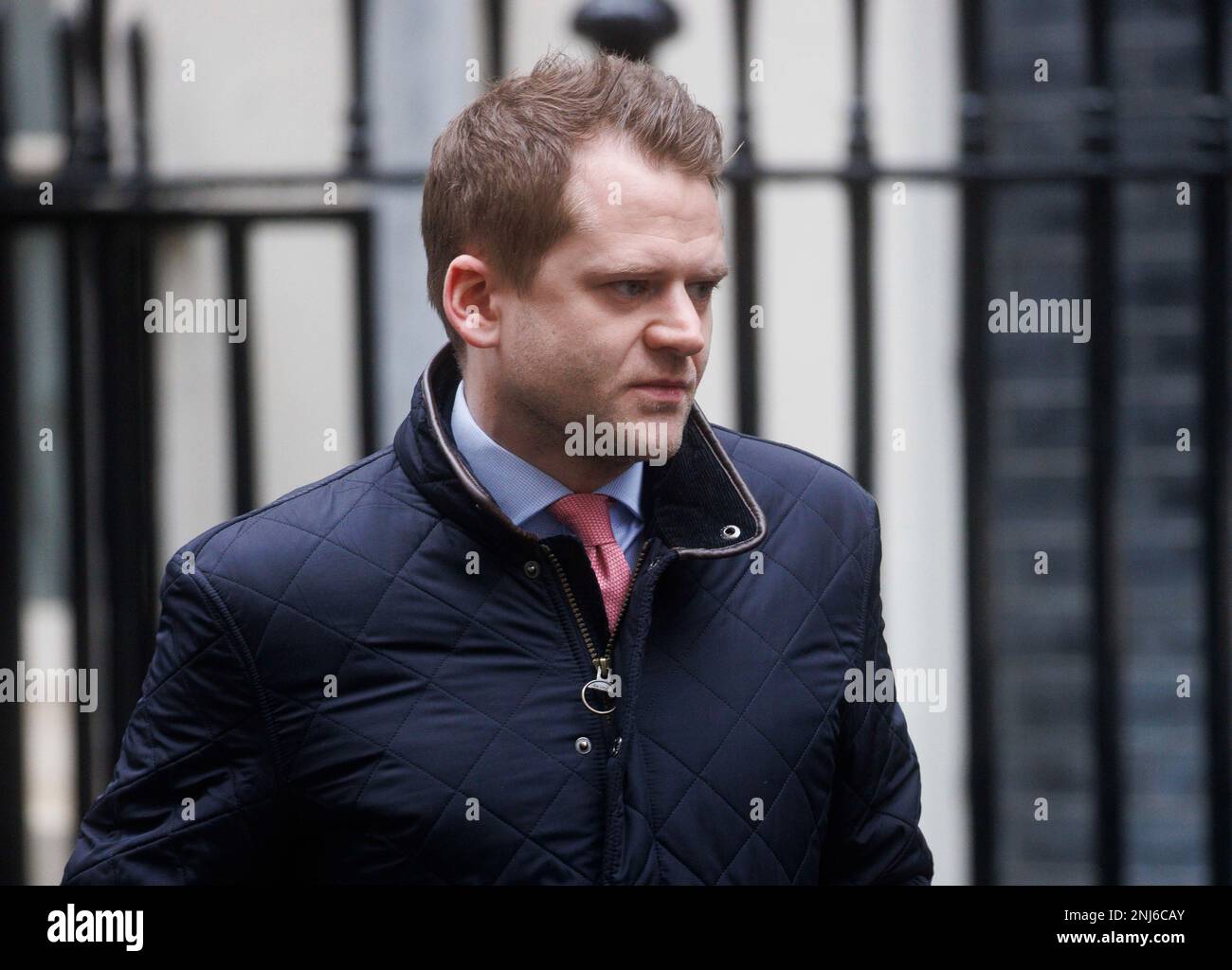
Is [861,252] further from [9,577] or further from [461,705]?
[9,577]

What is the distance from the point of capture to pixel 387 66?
3.06 meters

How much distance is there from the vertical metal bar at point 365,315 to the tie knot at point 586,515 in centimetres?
114

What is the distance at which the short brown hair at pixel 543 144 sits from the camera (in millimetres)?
1783

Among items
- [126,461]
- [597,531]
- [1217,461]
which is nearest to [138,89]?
[126,461]

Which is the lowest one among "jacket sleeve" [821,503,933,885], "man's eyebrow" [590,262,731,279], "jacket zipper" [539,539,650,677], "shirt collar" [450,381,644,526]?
"jacket sleeve" [821,503,933,885]

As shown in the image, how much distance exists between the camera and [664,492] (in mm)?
1828

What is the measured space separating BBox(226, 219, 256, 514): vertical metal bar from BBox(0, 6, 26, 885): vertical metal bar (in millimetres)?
430

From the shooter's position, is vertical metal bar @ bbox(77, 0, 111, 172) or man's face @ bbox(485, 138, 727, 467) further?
vertical metal bar @ bbox(77, 0, 111, 172)

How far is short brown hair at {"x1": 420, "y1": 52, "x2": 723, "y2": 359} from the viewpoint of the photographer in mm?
1783

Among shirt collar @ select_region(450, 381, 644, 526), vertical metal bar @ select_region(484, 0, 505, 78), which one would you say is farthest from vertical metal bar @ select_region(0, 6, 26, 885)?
shirt collar @ select_region(450, 381, 644, 526)

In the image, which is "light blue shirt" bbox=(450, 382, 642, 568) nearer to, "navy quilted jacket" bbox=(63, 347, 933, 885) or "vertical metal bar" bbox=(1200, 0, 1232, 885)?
"navy quilted jacket" bbox=(63, 347, 933, 885)

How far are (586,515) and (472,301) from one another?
0.97 ft

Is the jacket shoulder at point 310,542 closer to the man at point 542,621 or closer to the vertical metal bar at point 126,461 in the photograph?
the man at point 542,621

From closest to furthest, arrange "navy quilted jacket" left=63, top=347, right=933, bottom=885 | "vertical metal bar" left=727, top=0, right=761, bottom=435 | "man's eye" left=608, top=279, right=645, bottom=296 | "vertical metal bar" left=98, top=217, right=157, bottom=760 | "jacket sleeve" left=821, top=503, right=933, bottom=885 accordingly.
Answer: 1. "navy quilted jacket" left=63, top=347, right=933, bottom=885
2. "man's eye" left=608, top=279, right=645, bottom=296
3. "jacket sleeve" left=821, top=503, right=933, bottom=885
4. "vertical metal bar" left=727, top=0, right=761, bottom=435
5. "vertical metal bar" left=98, top=217, right=157, bottom=760
